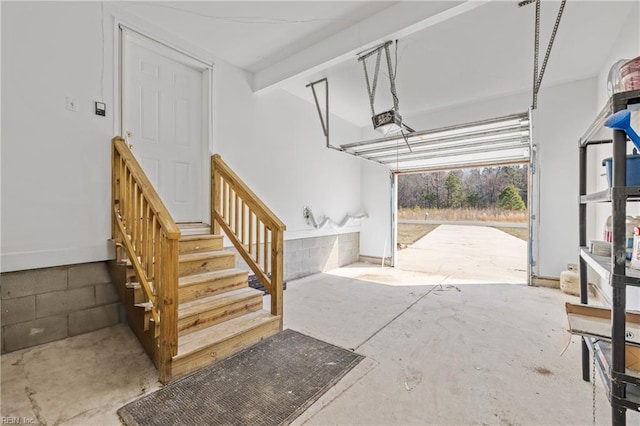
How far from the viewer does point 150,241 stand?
2156 millimetres

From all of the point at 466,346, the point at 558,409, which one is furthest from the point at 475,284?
the point at 558,409

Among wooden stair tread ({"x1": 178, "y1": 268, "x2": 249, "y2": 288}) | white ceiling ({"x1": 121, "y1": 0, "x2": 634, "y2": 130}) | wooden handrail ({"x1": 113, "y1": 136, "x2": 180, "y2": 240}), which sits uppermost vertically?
white ceiling ({"x1": 121, "y1": 0, "x2": 634, "y2": 130})

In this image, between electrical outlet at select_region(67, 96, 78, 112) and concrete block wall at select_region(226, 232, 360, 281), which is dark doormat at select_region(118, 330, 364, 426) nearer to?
concrete block wall at select_region(226, 232, 360, 281)

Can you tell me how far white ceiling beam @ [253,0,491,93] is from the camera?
253 cm

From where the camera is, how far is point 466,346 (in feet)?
8.20

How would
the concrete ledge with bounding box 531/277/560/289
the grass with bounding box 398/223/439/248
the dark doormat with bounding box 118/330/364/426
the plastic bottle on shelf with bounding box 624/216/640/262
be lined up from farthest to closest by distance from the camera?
the grass with bounding box 398/223/439/248 → the concrete ledge with bounding box 531/277/560/289 → the dark doormat with bounding box 118/330/364/426 → the plastic bottle on shelf with bounding box 624/216/640/262

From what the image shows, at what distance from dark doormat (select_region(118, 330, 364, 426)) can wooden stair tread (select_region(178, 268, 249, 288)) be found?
29.6 inches

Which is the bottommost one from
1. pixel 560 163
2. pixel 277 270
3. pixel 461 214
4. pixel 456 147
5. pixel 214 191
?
pixel 277 270

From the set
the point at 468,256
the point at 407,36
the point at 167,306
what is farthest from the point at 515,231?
the point at 167,306

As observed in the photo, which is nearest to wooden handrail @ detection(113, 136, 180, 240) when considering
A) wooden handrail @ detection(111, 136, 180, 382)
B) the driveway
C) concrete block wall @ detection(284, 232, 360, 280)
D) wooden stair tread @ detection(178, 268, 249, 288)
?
wooden handrail @ detection(111, 136, 180, 382)

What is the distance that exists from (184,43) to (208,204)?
195 cm

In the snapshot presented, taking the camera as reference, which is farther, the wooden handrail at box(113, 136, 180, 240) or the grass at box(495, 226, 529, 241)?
the grass at box(495, 226, 529, 241)

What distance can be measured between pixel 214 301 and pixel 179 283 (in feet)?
1.15

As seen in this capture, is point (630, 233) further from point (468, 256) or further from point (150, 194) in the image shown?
point (468, 256)
